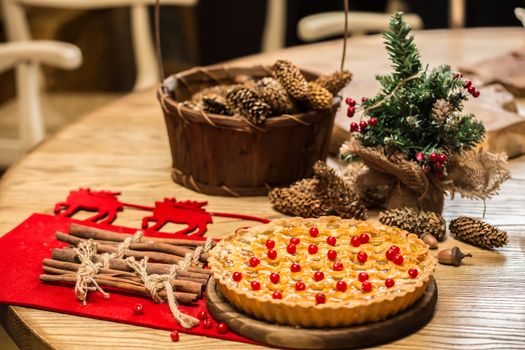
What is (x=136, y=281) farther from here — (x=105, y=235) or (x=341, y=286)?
(x=341, y=286)

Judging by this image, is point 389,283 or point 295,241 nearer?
point 389,283

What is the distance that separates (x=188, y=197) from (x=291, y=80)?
11.7 inches

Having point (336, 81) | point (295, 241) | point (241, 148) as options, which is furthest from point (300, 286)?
point (336, 81)

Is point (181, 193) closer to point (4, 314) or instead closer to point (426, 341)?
point (4, 314)

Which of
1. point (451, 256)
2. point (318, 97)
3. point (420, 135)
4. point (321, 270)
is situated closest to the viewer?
point (321, 270)

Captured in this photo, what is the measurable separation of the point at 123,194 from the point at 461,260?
0.65 metres

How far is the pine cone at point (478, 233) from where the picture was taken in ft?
4.32

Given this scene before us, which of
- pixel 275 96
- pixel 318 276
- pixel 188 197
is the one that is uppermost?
pixel 275 96

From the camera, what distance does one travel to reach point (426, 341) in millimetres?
1056

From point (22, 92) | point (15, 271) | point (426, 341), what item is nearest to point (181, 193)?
point (15, 271)

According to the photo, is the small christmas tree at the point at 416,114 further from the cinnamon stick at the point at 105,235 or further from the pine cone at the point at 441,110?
the cinnamon stick at the point at 105,235

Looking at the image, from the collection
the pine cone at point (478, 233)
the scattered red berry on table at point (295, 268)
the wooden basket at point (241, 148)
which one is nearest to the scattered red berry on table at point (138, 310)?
the scattered red berry on table at point (295, 268)

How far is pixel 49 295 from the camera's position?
1181 mm

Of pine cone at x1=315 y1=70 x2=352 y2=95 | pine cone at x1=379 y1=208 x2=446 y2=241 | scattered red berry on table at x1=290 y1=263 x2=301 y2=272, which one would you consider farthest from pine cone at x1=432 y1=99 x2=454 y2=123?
scattered red berry on table at x1=290 y1=263 x2=301 y2=272
